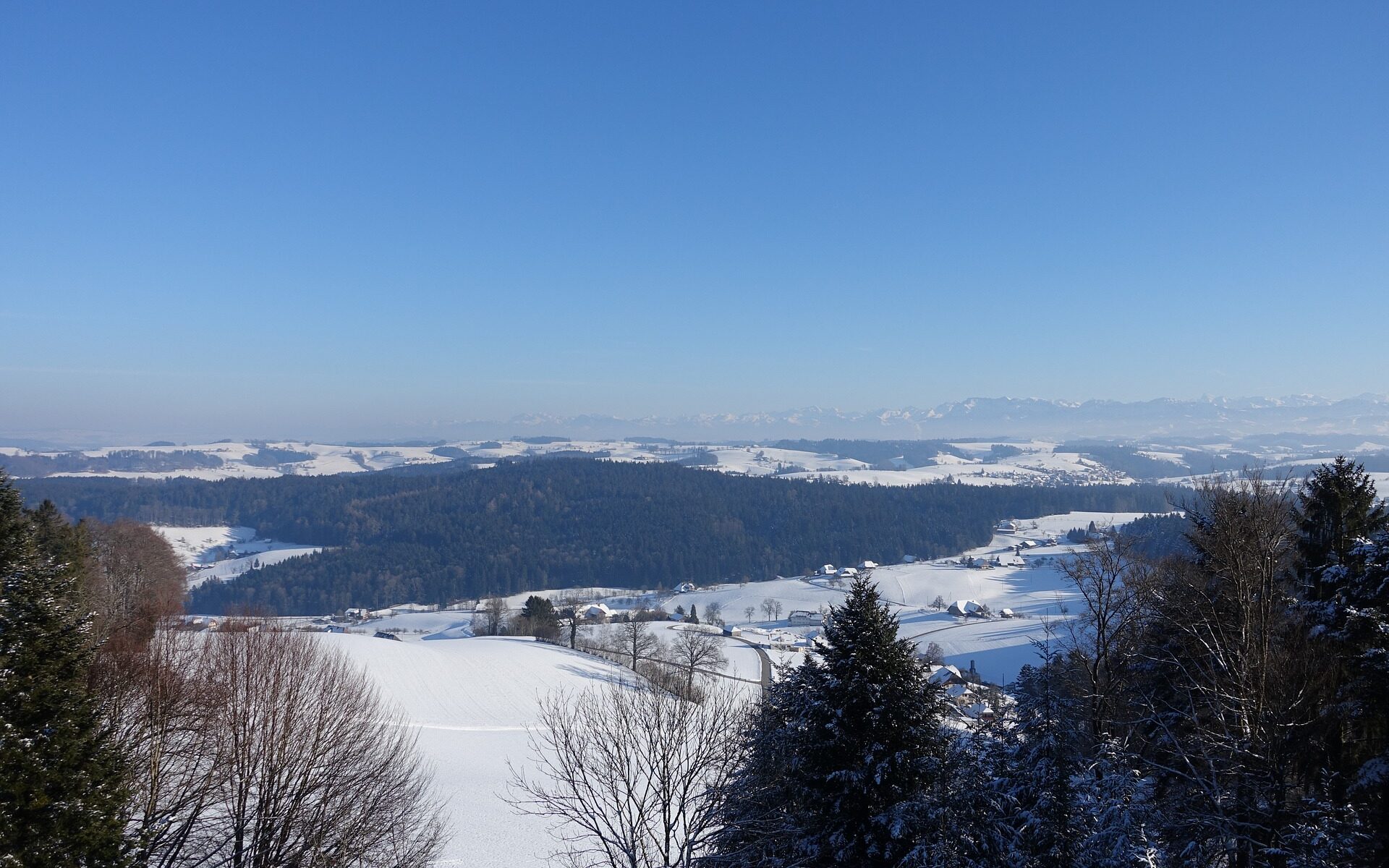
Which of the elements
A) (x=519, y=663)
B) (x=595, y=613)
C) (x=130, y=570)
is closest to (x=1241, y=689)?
(x=519, y=663)

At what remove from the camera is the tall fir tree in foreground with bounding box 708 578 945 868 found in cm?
938

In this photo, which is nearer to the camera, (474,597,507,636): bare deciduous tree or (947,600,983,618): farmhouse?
(474,597,507,636): bare deciduous tree

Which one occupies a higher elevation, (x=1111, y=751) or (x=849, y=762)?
(x=1111, y=751)

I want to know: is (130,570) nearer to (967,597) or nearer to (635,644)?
(635,644)

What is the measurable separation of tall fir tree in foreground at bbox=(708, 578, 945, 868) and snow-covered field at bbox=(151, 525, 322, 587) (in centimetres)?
12626

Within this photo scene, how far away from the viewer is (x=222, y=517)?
162 m

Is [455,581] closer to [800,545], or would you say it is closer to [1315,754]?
[800,545]

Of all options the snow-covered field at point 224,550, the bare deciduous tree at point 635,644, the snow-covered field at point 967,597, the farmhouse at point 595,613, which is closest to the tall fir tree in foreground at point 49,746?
the bare deciduous tree at point 635,644

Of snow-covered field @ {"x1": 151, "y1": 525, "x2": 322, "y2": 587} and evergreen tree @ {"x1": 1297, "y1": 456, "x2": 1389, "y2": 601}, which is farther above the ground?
evergreen tree @ {"x1": 1297, "y1": 456, "x2": 1389, "y2": 601}

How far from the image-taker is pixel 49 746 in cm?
697

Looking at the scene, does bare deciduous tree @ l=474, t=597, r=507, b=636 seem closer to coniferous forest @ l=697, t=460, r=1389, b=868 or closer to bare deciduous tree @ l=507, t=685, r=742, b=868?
bare deciduous tree @ l=507, t=685, r=742, b=868

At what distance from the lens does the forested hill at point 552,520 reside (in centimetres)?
12281

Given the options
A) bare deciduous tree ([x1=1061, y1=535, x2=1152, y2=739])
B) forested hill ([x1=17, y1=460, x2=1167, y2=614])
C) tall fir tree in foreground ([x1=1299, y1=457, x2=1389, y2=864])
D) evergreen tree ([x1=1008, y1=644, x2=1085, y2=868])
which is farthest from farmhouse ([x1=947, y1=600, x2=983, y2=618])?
evergreen tree ([x1=1008, y1=644, x2=1085, y2=868])

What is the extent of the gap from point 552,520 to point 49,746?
14455 centimetres
